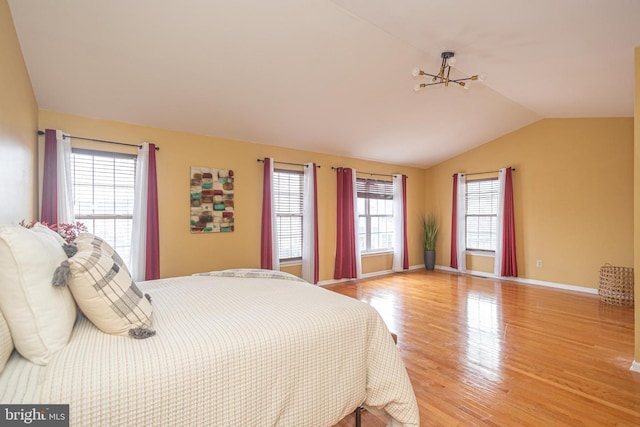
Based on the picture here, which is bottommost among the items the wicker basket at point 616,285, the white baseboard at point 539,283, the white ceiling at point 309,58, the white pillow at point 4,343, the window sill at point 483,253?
the white baseboard at point 539,283

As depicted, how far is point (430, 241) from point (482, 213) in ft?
4.00

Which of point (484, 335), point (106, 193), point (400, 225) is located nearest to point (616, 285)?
point (484, 335)

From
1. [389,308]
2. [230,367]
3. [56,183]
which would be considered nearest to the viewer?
[230,367]

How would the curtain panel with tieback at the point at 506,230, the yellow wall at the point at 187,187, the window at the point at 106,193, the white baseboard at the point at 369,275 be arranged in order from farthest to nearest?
the curtain panel with tieback at the point at 506,230
the white baseboard at the point at 369,275
the yellow wall at the point at 187,187
the window at the point at 106,193

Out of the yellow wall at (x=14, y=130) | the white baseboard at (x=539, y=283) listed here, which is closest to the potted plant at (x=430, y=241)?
the white baseboard at (x=539, y=283)

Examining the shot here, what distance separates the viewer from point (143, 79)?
286 centimetres

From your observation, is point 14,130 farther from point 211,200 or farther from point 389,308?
point 389,308

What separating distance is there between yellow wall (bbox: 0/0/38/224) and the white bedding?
46.0 inches

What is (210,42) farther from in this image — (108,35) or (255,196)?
(255,196)

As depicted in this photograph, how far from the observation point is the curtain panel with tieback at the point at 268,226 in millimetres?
4445

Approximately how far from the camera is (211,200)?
4121 millimetres

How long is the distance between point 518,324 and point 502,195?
9.52 ft

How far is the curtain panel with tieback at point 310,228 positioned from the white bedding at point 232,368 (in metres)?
2.96

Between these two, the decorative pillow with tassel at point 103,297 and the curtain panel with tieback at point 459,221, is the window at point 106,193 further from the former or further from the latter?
the curtain panel with tieback at point 459,221
